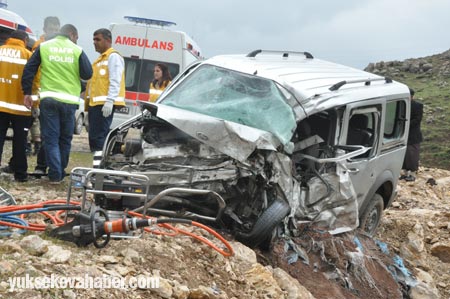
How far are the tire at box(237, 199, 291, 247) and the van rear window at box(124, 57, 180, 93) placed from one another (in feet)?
23.3

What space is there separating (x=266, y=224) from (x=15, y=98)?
3517mm

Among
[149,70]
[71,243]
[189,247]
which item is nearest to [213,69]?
[189,247]

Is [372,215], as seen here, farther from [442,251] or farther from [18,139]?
[18,139]

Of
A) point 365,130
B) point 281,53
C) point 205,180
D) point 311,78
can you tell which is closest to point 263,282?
point 205,180

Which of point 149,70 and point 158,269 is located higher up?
point 149,70

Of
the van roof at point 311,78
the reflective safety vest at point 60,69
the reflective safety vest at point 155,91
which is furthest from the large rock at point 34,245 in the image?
the reflective safety vest at point 155,91

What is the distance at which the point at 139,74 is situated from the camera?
1134cm

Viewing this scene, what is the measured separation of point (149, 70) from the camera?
1135 centimetres

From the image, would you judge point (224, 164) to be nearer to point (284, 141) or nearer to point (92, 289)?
point (284, 141)

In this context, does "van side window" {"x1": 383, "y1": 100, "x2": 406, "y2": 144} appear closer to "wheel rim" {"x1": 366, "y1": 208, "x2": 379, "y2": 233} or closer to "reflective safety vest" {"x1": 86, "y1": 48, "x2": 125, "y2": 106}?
"wheel rim" {"x1": 366, "y1": 208, "x2": 379, "y2": 233}

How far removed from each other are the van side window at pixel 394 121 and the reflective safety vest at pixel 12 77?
400cm

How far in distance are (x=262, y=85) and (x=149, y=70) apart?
20.4 ft

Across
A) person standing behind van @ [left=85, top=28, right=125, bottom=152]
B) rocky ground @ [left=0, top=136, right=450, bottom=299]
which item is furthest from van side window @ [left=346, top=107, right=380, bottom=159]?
person standing behind van @ [left=85, top=28, right=125, bottom=152]

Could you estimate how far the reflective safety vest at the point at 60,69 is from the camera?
6316 millimetres
